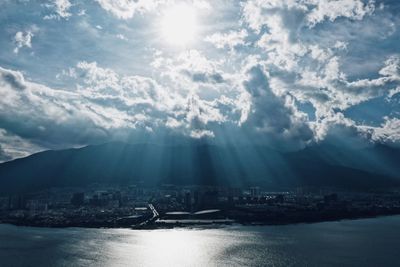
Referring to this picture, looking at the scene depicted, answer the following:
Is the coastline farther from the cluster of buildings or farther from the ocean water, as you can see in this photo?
the ocean water

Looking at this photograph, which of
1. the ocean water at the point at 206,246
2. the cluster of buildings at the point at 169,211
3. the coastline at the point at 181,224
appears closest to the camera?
the ocean water at the point at 206,246

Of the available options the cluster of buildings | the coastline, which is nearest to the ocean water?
the coastline

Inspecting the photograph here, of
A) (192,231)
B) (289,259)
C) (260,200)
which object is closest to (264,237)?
(192,231)

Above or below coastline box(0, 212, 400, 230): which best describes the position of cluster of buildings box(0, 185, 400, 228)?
above

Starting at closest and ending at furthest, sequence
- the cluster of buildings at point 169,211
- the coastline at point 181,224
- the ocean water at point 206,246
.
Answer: the ocean water at point 206,246 < the coastline at point 181,224 < the cluster of buildings at point 169,211

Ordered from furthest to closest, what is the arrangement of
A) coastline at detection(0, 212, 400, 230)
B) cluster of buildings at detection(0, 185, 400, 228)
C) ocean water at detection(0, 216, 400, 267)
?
cluster of buildings at detection(0, 185, 400, 228), coastline at detection(0, 212, 400, 230), ocean water at detection(0, 216, 400, 267)

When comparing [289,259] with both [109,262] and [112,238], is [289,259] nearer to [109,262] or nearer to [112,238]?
[109,262]

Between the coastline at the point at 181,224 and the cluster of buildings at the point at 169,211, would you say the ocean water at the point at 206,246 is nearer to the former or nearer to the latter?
the coastline at the point at 181,224

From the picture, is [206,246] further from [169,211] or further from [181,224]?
[169,211]

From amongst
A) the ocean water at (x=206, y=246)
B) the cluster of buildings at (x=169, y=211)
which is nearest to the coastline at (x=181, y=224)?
the cluster of buildings at (x=169, y=211)
